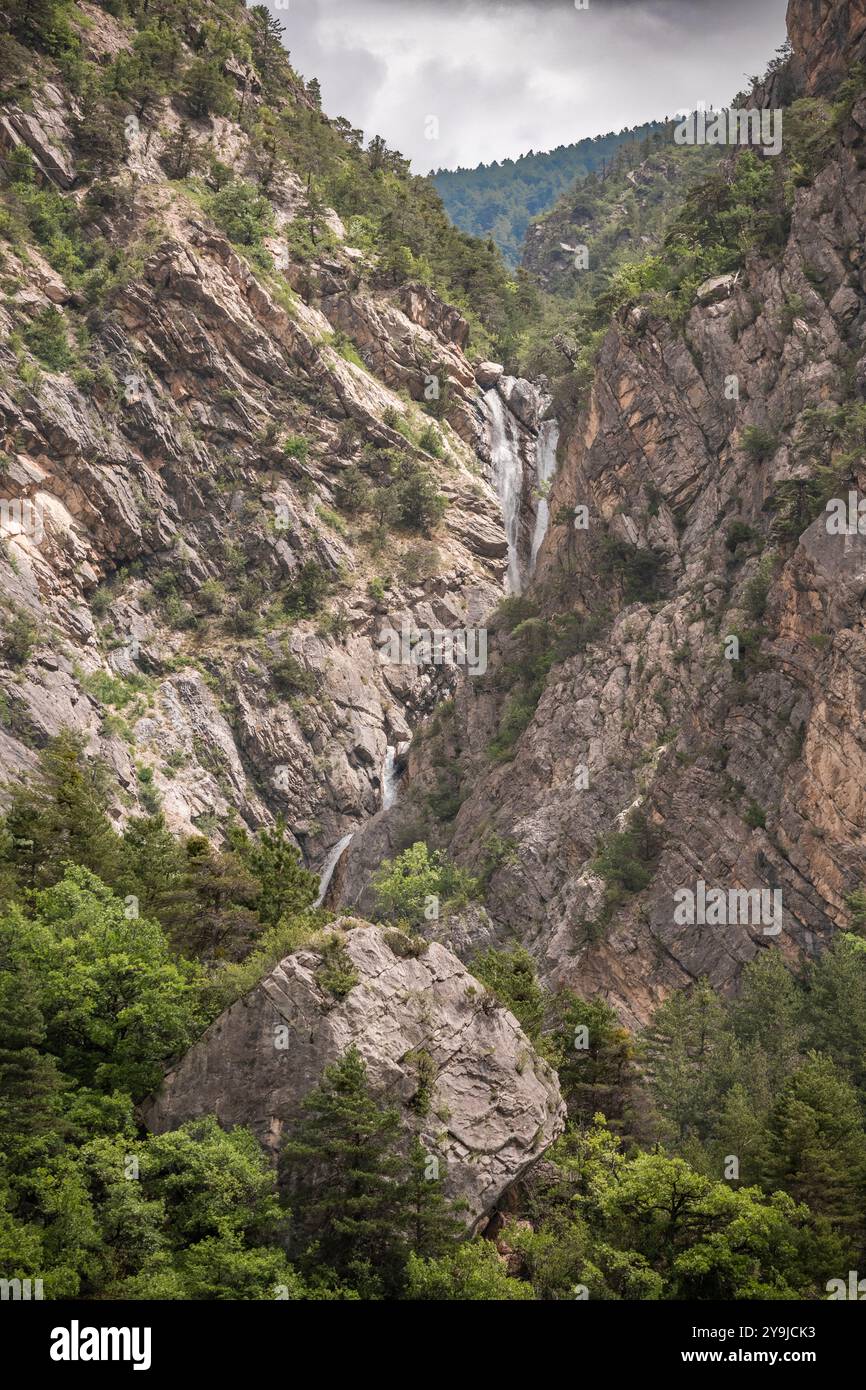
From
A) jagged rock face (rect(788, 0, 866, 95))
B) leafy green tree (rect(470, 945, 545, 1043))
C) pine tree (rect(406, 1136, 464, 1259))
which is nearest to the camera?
pine tree (rect(406, 1136, 464, 1259))

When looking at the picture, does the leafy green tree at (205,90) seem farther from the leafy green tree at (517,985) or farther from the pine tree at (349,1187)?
the pine tree at (349,1187)

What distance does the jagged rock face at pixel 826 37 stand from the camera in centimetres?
6384

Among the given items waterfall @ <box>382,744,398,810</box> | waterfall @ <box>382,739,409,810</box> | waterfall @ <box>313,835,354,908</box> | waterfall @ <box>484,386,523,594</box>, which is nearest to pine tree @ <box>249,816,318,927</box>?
waterfall @ <box>313,835,354,908</box>

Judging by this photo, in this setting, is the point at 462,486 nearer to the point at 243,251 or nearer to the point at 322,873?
the point at 243,251

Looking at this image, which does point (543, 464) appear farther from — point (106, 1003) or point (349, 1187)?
point (349, 1187)

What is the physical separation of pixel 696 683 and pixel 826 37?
122 feet

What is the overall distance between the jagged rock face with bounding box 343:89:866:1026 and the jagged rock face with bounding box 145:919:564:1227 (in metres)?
18.9

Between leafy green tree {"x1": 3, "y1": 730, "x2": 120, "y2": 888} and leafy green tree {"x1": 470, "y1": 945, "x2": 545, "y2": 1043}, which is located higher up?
leafy green tree {"x1": 3, "y1": 730, "x2": 120, "y2": 888}

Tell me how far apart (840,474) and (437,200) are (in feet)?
249

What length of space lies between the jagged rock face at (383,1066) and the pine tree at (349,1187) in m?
1.34

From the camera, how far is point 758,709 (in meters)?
50.3

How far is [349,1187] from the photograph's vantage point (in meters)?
25.5

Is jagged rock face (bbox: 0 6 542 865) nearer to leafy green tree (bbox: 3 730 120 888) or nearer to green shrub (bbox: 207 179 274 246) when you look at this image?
green shrub (bbox: 207 179 274 246)

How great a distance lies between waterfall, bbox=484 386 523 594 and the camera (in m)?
91.5
